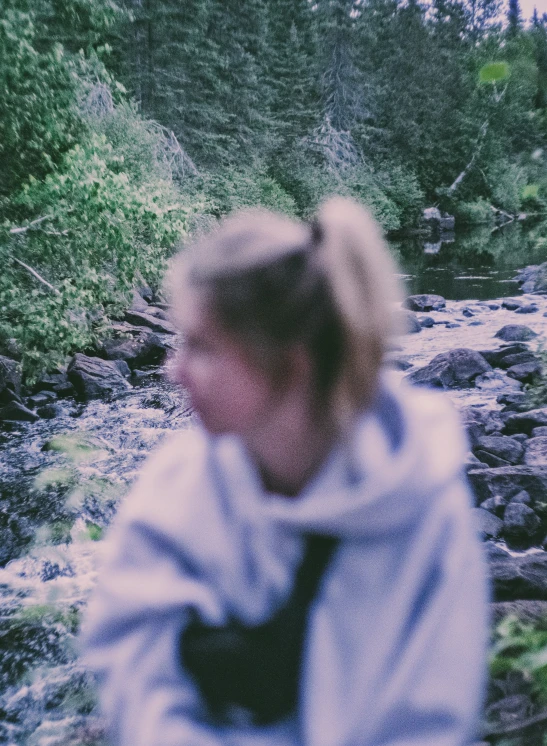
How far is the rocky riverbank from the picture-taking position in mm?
3600

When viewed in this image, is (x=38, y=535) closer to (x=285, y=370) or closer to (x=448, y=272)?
(x=285, y=370)

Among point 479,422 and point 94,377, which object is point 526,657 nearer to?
point 479,422

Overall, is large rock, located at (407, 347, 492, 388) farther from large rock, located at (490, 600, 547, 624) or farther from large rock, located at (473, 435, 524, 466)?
large rock, located at (490, 600, 547, 624)

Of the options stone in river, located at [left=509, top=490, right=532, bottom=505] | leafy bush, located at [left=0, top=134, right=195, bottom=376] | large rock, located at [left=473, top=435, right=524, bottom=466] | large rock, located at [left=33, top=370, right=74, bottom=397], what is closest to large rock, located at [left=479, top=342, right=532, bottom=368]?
large rock, located at [left=473, top=435, right=524, bottom=466]

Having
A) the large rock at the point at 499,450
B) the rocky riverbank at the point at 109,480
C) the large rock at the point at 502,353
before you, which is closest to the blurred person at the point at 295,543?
the rocky riverbank at the point at 109,480

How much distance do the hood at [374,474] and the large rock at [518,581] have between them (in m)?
3.01

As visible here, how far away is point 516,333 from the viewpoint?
1239 centimetres

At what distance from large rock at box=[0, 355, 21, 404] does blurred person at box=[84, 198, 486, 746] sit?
8.93 metres

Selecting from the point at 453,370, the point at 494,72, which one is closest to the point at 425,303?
the point at 453,370

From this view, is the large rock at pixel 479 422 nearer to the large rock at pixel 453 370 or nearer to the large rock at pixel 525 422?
the large rock at pixel 525 422

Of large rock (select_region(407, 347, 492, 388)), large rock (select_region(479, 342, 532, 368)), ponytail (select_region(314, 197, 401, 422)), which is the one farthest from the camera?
large rock (select_region(479, 342, 532, 368))

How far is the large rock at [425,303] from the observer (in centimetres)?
1614

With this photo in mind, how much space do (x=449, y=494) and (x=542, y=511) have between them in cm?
494

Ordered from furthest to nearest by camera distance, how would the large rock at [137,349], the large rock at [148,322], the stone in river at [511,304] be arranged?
the stone in river at [511,304], the large rock at [148,322], the large rock at [137,349]
